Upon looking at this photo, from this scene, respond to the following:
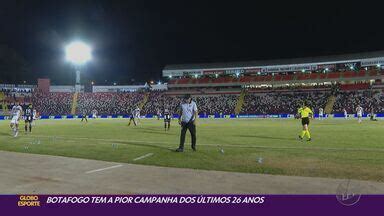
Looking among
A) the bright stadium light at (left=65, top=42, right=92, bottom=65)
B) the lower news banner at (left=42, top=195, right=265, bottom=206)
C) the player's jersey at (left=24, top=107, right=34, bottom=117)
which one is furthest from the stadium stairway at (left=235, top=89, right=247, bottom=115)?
the lower news banner at (left=42, top=195, right=265, bottom=206)

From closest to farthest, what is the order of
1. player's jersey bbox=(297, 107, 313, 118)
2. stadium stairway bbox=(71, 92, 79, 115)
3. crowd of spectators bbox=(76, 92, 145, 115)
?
player's jersey bbox=(297, 107, 313, 118), crowd of spectators bbox=(76, 92, 145, 115), stadium stairway bbox=(71, 92, 79, 115)

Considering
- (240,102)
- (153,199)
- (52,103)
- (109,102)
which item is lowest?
(153,199)

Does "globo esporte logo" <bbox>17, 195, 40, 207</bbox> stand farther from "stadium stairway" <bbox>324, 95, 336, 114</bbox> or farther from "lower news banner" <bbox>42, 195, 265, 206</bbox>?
"stadium stairway" <bbox>324, 95, 336, 114</bbox>

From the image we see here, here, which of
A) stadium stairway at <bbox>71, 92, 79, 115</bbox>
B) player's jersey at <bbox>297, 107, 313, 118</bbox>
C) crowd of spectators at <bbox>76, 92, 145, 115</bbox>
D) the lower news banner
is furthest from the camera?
stadium stairway at <bbox>71, 92, 79, 115</bbox>

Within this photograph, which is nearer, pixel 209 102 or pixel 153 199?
pixel 153 199

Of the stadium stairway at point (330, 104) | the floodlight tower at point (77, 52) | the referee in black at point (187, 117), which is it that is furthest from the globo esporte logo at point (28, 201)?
the floodlight tower at point (77, 52)

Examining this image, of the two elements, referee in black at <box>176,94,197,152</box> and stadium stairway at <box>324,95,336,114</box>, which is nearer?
referee in black at <box>176,94,197,152</box>

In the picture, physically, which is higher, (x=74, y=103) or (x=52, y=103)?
(x=74, y=103)

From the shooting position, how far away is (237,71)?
292ft

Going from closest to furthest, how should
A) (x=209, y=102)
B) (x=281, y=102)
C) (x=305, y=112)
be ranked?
(x=305, y=112) → (x=281, y=102) → (x=209, y=102)

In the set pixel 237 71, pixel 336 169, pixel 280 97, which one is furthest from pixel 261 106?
pixel 336 169

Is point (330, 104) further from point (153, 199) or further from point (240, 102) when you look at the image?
point (153, 199)

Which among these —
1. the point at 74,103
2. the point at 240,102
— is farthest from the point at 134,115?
the point at 74,103

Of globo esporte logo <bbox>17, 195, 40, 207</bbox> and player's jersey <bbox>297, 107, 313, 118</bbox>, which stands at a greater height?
player's jersey <bbox>297, 107, 313, 118</bbox>
